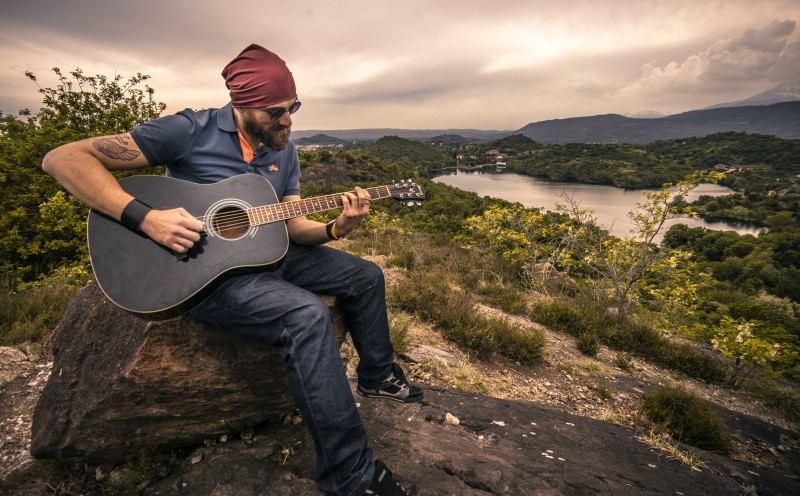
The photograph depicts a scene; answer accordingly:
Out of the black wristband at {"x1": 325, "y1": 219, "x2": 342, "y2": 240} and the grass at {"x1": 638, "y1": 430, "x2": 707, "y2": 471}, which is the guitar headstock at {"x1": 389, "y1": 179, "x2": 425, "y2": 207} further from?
the grass at {"x1": 638, "y1": 430, "x2": 707, "y2": 471}

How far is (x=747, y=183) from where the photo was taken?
62062 mm

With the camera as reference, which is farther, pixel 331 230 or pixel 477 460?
pixel 331 230

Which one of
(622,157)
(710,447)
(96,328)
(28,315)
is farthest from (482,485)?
(622,157)

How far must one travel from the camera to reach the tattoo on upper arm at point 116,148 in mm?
2072

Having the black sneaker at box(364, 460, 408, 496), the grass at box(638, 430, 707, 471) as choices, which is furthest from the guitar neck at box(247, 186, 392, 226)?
the grass at box(638, 430, 707, 471)

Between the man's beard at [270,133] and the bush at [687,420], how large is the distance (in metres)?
5.00

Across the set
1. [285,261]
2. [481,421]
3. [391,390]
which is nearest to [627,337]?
[481,421]

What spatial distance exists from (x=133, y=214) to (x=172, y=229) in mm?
236

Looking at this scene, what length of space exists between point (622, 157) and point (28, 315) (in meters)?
102

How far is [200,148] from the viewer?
8.04ft

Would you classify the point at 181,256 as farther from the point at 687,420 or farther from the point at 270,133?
the point at 687,420

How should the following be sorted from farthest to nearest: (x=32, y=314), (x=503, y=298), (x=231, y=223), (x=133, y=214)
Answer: (x=503, y=298), (x=32, y=314), (x=231, y=223), (x=133, y=214)

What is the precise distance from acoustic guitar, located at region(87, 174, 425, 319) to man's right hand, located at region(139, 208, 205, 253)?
0.08m

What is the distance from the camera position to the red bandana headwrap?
243 centimetres
